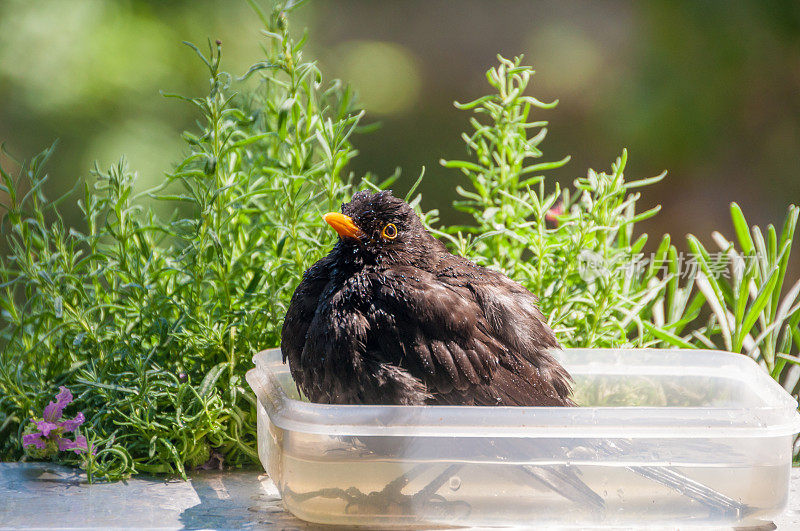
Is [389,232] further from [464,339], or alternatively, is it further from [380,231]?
[464,339]

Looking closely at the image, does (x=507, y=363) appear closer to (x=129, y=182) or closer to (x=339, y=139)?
(x=339, y=139)

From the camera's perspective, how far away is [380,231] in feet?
3.69

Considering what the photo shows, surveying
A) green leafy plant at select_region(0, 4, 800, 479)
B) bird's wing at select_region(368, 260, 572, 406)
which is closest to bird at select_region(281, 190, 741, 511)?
bird's wing at select_region(368, 260, 572, 406)

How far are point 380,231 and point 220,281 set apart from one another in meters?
0.34

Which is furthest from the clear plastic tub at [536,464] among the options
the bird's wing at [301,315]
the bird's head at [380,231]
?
the bird's head at [380,231]

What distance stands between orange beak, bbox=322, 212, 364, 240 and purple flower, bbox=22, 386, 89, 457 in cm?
48

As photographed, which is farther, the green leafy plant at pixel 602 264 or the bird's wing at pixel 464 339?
the green leafy plant at pixel 602 264

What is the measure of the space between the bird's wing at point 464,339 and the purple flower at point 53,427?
0.50m

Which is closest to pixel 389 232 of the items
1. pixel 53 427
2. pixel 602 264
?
pixel 602 264

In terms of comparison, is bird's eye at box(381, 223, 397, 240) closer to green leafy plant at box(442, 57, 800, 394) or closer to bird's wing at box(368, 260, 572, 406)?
bird's wing at box(368, 260, 572, 406)

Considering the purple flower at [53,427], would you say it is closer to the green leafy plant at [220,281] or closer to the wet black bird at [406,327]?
the green leafy plant at [220,281]

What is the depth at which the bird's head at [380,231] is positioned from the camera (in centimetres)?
112

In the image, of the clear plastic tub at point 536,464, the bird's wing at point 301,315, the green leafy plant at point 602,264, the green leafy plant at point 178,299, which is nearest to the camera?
the clear plastic tub at point 536,464

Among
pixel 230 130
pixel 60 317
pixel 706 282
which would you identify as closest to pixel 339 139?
pixel 230 130
